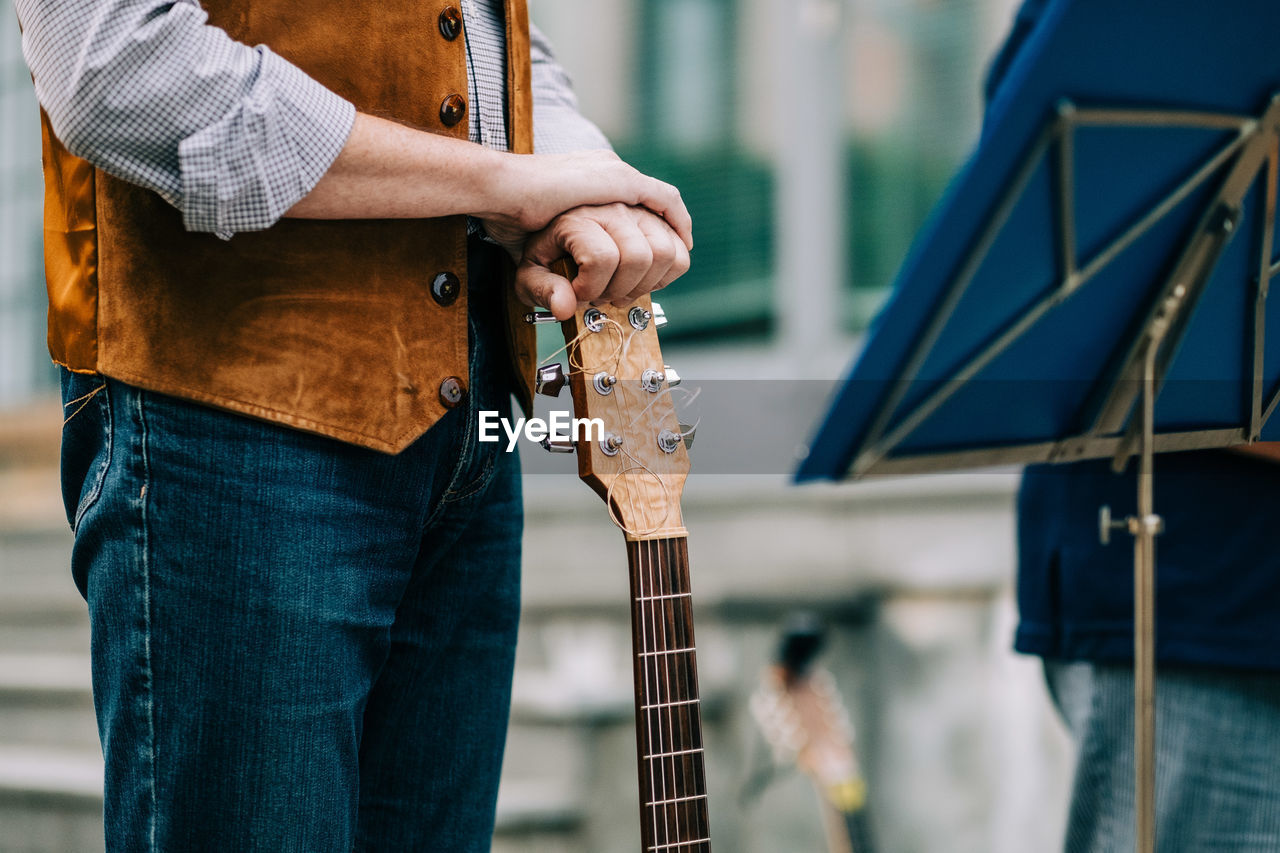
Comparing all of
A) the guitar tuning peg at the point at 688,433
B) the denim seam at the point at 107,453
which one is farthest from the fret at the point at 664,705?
the denim seam at the point at 107,453

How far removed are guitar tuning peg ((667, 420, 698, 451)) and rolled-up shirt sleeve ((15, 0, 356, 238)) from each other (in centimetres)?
42

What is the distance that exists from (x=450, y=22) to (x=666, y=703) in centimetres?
60

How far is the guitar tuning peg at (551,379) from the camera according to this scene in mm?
933

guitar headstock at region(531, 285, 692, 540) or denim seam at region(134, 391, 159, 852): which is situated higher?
guitar headstock at region(531, 285, 692, 540)

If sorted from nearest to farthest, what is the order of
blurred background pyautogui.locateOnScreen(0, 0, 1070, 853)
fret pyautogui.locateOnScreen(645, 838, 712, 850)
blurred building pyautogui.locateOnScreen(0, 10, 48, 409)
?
fret pyautogui.locateOnScreen(645, 838, 712, 850), blurred background pyautogui.locateOnScreen(0, 0, 1070, 853), blurred building pyautogui.locateOnScreen(0, 10, 48, 409)

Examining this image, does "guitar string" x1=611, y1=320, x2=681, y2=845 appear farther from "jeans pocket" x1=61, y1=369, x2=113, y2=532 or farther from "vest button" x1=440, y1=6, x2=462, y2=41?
"jeans pocket" x1=61, y1=369, x2=113, y2=532

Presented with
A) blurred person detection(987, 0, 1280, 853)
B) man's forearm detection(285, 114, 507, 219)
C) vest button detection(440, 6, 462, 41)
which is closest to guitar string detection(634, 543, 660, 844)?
man's forearm detection(285, 114, 507, 219)

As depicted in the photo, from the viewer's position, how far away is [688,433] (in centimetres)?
103

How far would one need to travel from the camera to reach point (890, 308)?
78 centimetres

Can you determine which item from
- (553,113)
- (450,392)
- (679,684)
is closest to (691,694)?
(679,684)

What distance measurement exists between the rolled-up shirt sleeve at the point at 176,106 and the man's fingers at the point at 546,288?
203 millimetres

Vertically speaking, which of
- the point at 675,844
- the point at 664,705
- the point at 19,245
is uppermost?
the point at 19,245

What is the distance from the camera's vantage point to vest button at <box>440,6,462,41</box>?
34.4 inches

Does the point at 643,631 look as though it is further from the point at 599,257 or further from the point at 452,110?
the point at 452,110
